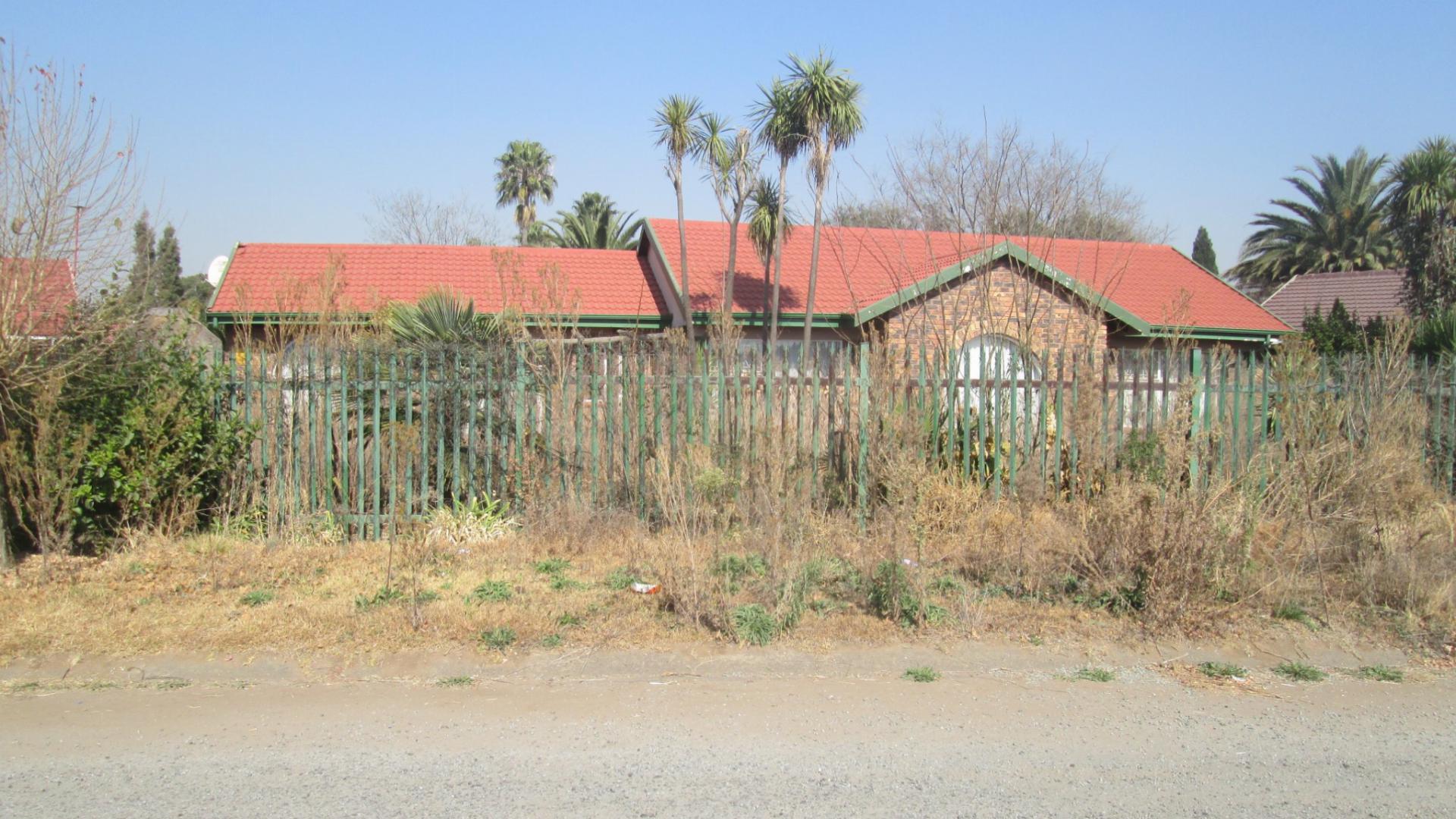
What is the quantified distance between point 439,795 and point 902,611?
333 centimetres

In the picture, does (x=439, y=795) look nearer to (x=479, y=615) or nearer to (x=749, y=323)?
(x=479, y=615)

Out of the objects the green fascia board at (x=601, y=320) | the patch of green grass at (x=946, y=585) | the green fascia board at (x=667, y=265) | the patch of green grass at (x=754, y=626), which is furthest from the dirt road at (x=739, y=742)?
the green fascia board at (x=667, y=265)

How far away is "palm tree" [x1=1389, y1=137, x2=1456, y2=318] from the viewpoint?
69.6 ft

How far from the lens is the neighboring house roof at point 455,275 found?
701 inches

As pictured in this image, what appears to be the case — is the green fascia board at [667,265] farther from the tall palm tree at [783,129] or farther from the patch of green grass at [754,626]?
the patch of green grass at [754,626]

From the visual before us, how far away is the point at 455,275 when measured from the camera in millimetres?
19328

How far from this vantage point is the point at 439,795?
4414 mm

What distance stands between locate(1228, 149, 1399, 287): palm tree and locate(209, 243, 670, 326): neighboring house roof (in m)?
27.8

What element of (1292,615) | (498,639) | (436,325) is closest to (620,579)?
(498,639)

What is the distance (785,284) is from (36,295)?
12693 millimetres

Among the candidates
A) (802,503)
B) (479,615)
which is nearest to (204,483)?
Result: (479,615)

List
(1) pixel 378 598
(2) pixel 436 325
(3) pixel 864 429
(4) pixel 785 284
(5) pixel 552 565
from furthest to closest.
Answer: (4) pixel 785 284, (2) pixel 436 325, (3) pixel 864 429, (5) pixel 552 565, (1) pixel 378 598

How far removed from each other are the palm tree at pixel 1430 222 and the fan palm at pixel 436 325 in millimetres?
19887

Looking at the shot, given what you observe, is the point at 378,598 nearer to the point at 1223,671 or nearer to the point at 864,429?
the point at 864,429
